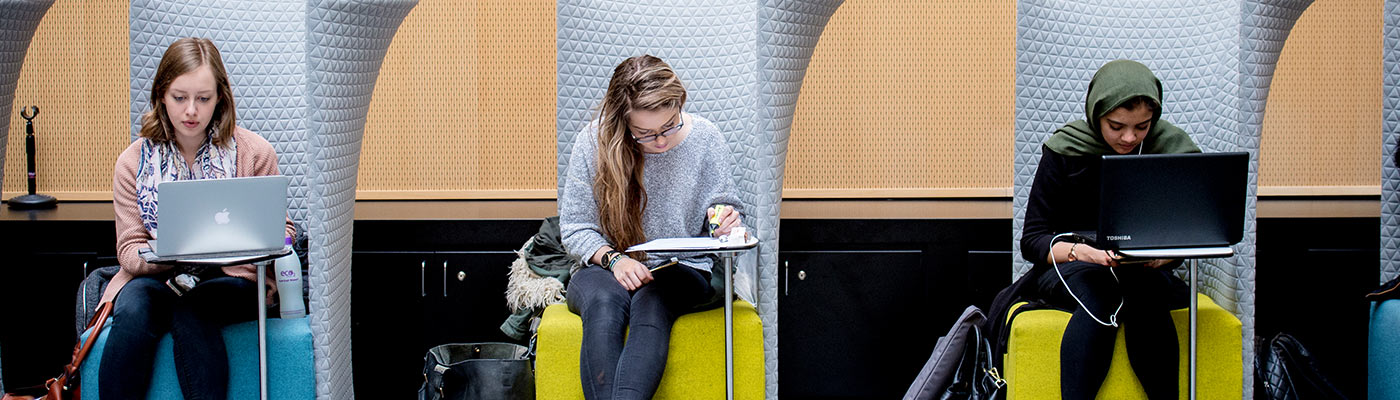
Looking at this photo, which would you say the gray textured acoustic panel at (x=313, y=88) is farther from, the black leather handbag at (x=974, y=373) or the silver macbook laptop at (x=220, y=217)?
the black leather handbag at (x=974, y=373)

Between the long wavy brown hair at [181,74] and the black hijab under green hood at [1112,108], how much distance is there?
2.01m

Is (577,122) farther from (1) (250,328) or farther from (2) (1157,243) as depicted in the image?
(2) (1157,243)

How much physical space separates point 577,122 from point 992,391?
52.0 inches

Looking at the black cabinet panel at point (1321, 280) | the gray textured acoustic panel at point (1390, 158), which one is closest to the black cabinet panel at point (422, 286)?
the black cabinet panel at point (1321, 280)

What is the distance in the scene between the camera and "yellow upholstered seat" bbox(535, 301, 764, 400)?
270cm

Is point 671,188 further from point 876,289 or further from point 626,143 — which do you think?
point 876,289

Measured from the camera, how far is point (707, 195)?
289 cm

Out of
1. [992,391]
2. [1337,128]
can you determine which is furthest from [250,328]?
[1337,128]

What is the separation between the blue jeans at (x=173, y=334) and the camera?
2.59m

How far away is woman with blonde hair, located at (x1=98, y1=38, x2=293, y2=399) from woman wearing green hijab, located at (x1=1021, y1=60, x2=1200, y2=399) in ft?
6.06

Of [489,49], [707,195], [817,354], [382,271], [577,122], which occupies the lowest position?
[817,354]

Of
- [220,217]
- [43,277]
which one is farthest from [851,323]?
[43,277]

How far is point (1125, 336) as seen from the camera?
8.67ft

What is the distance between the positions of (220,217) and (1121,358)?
2041mm
